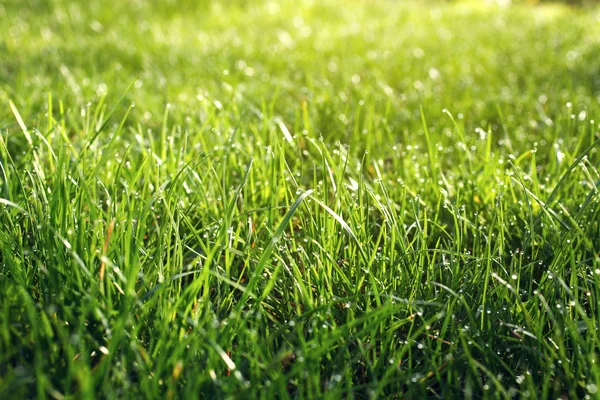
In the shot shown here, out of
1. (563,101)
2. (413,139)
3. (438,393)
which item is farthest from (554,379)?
(563,101)

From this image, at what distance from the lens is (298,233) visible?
6.40ft

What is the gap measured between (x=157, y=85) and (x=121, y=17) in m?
2.31

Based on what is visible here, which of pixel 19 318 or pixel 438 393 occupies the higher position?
pixel 19 318

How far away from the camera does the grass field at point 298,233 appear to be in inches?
51.1

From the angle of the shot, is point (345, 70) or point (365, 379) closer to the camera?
point (365, 379)

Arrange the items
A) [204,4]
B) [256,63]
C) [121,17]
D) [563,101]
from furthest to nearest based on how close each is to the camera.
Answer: [204,4] < [121,17] < [256,63] < [563,101]

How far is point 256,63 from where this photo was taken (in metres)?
4.15

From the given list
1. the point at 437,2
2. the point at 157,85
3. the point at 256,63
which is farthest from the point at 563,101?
the point at 437,2

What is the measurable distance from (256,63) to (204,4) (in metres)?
2.32

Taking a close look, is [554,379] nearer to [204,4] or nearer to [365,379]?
[365,379]

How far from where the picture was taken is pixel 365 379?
1.41m

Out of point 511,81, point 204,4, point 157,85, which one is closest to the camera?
point 157,85

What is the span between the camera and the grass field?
1298 millimetres

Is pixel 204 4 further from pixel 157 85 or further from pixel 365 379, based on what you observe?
pixel 365 379
